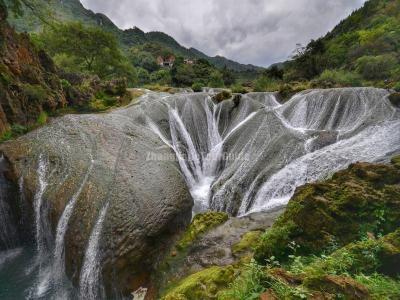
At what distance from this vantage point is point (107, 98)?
55.8 feet

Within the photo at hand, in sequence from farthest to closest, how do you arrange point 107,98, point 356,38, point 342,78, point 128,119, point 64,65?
point 356,38 → point 64,65 → point 342,78 → point 107,98 → point 128,119

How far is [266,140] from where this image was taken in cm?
1055

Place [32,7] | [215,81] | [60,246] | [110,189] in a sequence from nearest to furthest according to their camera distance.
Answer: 1. [60,246]
2. [110,189]
3. [32,7]
4. [215,81]

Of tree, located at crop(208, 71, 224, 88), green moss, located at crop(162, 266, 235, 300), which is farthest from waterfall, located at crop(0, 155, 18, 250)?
tree, located at crop(208, 71, 224, 88)

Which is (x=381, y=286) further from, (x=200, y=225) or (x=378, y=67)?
(x=378, y=67)

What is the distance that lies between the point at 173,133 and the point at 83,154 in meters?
5.41

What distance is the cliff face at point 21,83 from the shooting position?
10.2 m

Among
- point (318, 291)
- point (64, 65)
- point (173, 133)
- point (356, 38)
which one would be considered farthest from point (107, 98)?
point (356, 38)

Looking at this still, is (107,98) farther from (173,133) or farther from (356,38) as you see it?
(356,38)

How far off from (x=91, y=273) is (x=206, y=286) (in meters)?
3.29

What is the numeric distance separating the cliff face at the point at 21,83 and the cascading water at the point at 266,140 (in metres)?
5.19

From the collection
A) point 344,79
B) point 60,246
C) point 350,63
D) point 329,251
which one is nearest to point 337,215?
point 329,251

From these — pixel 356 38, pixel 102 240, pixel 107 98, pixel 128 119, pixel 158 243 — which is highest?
pixel 356 38

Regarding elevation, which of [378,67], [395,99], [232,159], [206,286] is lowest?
[206,286]
